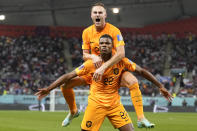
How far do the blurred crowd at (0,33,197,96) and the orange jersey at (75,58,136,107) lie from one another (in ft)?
72.9

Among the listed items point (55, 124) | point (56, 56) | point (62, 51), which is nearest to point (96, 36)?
point (55, 124)

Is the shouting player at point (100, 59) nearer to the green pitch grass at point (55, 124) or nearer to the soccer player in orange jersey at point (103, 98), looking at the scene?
the soccer player in orange jersey at point (103, 98)

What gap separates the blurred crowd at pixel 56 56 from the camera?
99.5 feet

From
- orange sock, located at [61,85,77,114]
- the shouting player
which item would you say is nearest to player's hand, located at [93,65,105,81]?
the shouting player

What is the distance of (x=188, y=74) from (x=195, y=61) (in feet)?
5.59

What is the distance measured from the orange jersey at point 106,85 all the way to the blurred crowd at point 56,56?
22206 millimetres

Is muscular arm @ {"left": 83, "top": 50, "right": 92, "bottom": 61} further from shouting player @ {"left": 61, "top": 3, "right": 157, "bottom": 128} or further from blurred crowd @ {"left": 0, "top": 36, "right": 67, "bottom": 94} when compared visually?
blurred crowd @ {"left": 0, "top": 36, "right": 67, "bottom": 94}

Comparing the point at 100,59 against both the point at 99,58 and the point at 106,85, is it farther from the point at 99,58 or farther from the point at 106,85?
the point at 106,85

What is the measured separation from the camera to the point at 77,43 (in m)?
36.5

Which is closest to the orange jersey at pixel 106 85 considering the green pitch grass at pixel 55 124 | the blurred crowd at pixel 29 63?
the green pitch grass at pixel 55 124

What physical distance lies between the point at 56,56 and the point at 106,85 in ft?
96.3

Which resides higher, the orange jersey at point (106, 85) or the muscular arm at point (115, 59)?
the muscular arm at point (115, 59)

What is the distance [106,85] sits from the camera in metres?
6.12

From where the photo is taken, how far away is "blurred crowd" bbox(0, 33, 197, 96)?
3031 centimetres
